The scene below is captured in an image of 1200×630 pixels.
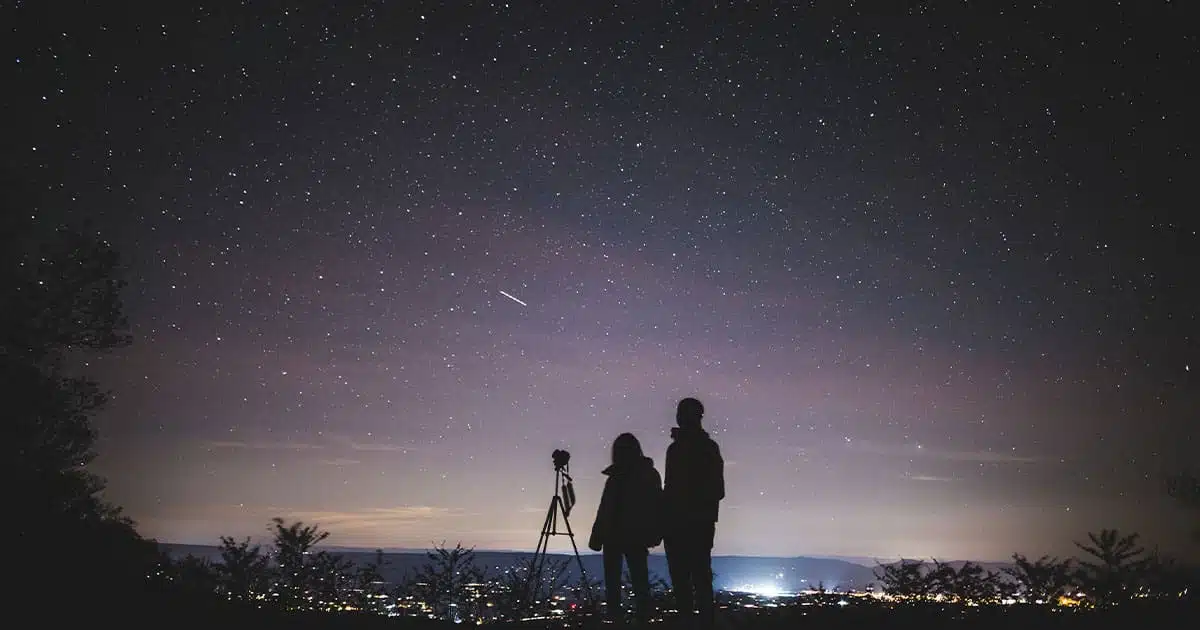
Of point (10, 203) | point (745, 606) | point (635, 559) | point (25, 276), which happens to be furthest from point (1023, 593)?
point (10, 203)

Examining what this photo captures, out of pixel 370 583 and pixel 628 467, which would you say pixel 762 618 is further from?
pixel 370 583

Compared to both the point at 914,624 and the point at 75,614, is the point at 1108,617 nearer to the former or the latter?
the point at 914,624

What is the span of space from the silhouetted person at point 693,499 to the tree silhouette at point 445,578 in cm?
507

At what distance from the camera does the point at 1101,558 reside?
12.0 metres

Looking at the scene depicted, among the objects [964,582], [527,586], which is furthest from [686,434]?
[964,582]

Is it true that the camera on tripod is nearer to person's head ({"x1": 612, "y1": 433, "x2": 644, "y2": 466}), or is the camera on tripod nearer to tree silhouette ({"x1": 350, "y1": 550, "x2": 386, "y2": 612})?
person's head ({"x1": 612, "y1": 433, "x2": 644, "y2": 466})

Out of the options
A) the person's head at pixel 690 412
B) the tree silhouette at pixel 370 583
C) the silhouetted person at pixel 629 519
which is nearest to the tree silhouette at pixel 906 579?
the silhouetted person at pixel 629 519

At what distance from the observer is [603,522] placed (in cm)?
743

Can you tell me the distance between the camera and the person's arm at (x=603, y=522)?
7375 millimetres

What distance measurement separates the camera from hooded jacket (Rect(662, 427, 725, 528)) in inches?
263

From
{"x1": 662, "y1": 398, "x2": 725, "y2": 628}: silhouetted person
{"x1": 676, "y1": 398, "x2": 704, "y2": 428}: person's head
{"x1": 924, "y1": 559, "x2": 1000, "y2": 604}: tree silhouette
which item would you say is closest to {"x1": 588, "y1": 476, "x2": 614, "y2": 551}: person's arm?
{"x1": 662, "y1": 398, "x2": 725, "y2": 628}: silhouetted person

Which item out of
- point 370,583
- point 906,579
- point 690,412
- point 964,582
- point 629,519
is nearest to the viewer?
point 690,412

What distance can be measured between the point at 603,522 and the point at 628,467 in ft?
2.02

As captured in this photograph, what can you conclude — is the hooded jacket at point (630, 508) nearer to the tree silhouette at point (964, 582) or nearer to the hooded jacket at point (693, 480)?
the hooded jacket at point (693, 480)
